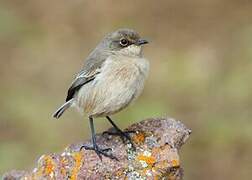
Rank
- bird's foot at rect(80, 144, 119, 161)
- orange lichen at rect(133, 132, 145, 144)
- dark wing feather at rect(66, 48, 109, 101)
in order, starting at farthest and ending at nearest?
dark wing feather at rect(66, 48, 109, 101) → orange lichen at rect(133, 132, 145, 144) → bird's foot at rect(80, 144, 119, 161)

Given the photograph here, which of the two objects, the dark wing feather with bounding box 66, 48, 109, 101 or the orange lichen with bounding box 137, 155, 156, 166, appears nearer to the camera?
the orange lichen with bounding box 137, 155, 156, 166

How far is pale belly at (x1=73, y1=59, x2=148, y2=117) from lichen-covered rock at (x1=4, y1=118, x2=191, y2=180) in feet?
1.22

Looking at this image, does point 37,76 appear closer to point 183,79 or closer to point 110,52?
point 183,79

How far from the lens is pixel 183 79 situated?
13.5 metres

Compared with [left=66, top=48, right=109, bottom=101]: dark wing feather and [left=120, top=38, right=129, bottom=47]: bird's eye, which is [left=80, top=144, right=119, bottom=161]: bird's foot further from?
[left=120, top=38, right=129, bottom=47]: bird's eye

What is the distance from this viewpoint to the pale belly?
682cm

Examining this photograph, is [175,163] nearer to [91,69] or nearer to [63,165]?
[63,165]

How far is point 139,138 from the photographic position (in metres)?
6.65

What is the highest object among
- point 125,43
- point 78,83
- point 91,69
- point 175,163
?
point 125,43

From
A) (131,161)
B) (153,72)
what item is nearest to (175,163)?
(131,161)

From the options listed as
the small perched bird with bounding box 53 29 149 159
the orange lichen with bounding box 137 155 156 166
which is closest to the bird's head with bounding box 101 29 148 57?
the small perched bird with bounding box 53 29 149 159

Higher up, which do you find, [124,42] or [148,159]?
[124,42]

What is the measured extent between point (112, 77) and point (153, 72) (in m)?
7.09

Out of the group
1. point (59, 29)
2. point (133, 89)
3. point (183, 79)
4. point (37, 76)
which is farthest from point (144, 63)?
point (59, 29)
